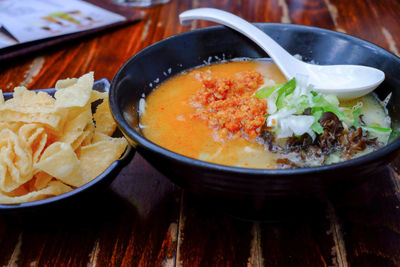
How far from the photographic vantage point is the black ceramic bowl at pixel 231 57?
852mm

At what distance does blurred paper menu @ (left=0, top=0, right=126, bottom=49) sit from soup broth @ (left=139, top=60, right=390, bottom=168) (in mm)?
1206

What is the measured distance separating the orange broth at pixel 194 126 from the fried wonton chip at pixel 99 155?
12 cm

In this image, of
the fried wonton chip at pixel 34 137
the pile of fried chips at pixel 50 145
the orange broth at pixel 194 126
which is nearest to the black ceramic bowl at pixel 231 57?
the orange broth at pixel 194 126

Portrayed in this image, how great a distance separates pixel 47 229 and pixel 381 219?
1.05 m

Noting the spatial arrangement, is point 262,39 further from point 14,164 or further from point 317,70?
point 14,164

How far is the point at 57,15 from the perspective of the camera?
8.37 ft

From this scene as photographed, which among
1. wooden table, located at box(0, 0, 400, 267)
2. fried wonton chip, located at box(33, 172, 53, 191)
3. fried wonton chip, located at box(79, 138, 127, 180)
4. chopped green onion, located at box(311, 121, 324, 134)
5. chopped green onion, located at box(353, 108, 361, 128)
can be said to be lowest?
wooden table, located at box(0, 0, 400, 267)

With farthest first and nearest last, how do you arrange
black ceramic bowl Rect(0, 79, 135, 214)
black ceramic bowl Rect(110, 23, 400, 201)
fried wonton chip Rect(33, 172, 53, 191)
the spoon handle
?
1. the spoon handle
2. fried wonton chip Rect(33, 172, 53, 191)
3. black ceramic bowl Rect(0, 79, 135, 214)
4. black ceramic bowl Rect(110, 23, 400, 201)

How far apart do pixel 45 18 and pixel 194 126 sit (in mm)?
1735

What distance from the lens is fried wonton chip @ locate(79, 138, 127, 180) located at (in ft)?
3.91

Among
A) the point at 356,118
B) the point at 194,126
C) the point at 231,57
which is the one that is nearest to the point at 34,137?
the point at 194,126

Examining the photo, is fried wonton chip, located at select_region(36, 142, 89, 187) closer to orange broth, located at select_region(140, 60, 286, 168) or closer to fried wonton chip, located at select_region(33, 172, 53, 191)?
fried wonton chip, located at select_region(33, 172, 53, 191)

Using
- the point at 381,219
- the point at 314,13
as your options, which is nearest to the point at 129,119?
the point at 381,219

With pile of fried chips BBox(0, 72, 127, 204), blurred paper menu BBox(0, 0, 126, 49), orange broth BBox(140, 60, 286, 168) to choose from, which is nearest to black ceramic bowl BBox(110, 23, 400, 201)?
orange broth BBox(140, 60, 286, 168)
